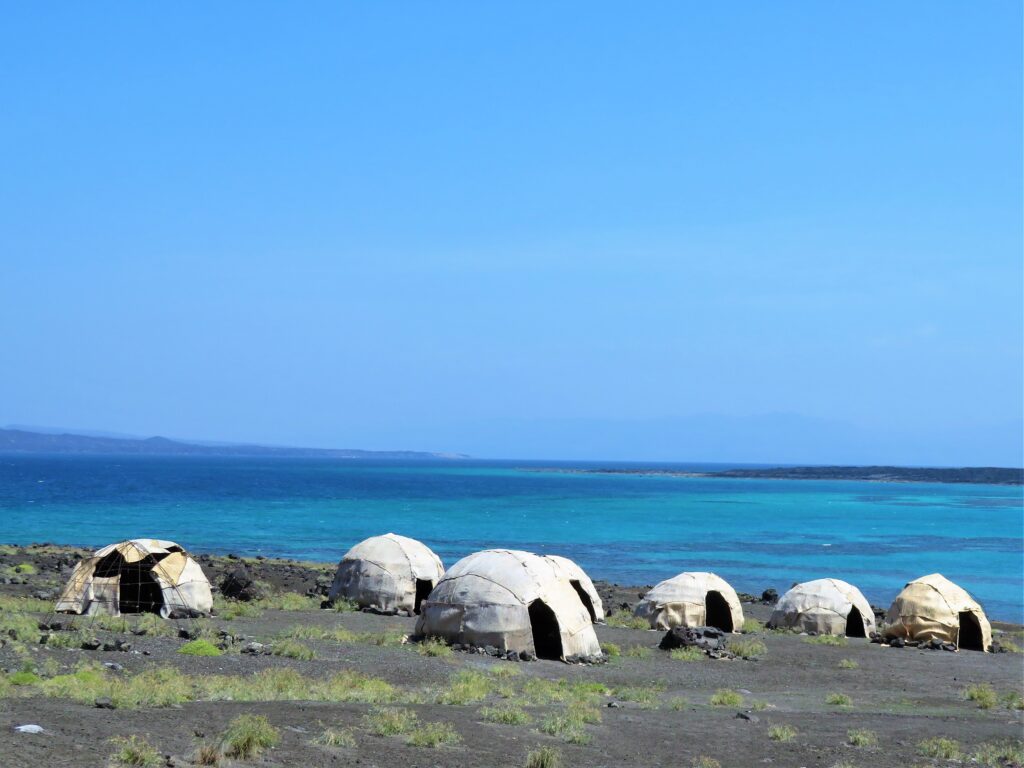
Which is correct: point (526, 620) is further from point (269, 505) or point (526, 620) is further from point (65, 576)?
point (269, 505)

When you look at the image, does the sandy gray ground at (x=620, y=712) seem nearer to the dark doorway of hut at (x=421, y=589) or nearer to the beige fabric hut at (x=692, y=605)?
the dark doorway of hut at (x=421, y=589)

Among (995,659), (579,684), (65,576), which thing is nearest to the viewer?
(579,684)

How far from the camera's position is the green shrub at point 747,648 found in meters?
28.2

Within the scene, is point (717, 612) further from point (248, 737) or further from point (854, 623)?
point (248, 737)

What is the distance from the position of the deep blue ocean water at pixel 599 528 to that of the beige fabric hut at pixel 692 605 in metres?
16.6

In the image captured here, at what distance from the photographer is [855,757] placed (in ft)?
54.6

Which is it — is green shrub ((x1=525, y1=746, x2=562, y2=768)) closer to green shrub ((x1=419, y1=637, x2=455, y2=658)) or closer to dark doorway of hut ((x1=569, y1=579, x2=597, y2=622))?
green shrub ((x1=419, y1=637, x2=455, y2=658))

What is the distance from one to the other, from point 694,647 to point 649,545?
44.1 metres

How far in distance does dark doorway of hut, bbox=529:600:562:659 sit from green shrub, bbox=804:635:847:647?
9.18 metres

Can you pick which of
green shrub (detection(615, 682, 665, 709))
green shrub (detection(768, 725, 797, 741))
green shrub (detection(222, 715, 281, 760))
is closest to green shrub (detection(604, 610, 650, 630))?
green shrub (detection(615, 682, 665, 709))

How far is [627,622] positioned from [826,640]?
5498 mm

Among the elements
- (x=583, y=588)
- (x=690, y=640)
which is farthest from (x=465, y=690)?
(x=583, y=588)

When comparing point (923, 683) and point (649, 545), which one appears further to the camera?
point (649, 545)

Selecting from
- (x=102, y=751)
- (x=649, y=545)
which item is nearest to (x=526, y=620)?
(x=102, y=751)
